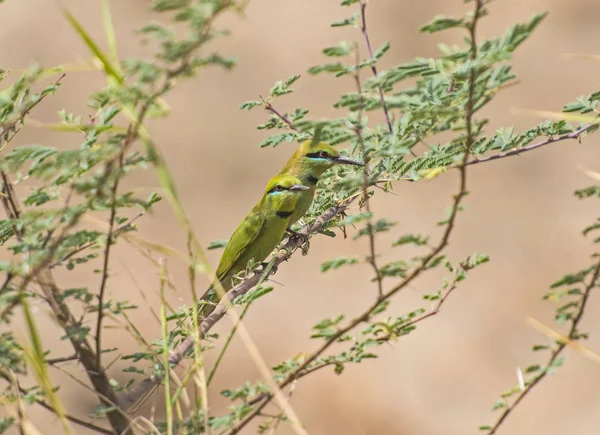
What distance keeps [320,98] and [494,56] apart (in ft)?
15.1

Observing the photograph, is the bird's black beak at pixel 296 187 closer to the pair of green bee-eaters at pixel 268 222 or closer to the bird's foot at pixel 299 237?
the pair of green bee-eaters at pixel 268 222

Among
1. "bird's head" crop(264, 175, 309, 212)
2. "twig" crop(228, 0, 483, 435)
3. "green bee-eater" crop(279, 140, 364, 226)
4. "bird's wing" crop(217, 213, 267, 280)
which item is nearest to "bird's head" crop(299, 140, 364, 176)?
"green bee-eater" crop(279, 140, 364, 226)

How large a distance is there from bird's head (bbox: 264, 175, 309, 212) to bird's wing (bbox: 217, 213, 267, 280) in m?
0.07

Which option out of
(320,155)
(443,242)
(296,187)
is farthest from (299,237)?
(443,242)

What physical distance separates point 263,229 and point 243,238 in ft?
0.29

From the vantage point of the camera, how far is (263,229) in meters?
3.16

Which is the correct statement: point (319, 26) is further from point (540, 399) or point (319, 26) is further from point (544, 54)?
point (540, 399)

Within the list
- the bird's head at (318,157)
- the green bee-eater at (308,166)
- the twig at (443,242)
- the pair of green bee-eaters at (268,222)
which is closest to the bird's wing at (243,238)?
the pair of green bee-eaters at (268,222)

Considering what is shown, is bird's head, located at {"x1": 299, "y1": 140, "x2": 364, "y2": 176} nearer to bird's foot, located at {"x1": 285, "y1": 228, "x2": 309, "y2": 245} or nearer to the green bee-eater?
the green bee-eater

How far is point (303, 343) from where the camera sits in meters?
5.19

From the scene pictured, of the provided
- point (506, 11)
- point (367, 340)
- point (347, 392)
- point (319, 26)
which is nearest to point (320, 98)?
point (319, 26)

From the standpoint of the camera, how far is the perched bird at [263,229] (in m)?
3.13

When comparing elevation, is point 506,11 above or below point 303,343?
above

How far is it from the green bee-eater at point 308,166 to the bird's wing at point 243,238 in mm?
142
